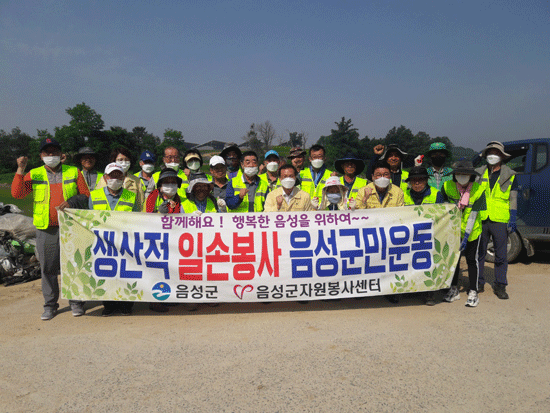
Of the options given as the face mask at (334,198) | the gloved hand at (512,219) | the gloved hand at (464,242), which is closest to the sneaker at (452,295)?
the gloved hand at (464,242)

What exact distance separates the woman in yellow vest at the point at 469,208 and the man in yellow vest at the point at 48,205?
4691 mm

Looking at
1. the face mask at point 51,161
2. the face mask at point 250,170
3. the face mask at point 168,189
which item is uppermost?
the face mask at point 51,161

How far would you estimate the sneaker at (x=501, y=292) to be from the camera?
4824 millimetres

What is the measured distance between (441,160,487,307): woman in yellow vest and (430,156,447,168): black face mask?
0.53m

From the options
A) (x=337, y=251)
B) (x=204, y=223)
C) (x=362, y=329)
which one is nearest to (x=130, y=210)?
(x=204, y=223)

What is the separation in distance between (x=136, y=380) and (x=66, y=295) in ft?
6.49

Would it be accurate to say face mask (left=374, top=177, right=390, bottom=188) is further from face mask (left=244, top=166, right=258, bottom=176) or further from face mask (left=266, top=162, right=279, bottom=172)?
face mask (left=266, top=162, right=279, bottom=172)

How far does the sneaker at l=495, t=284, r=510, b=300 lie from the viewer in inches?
190

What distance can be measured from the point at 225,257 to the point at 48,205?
2.17 meters

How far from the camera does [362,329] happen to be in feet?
12.6

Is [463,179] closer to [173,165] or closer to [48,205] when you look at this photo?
[173,165]

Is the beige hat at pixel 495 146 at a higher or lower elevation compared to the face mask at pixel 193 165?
higher

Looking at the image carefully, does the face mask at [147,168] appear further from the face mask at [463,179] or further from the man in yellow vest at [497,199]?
the man in yellow vest at [497,199]

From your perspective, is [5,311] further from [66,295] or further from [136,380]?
[136,380]
